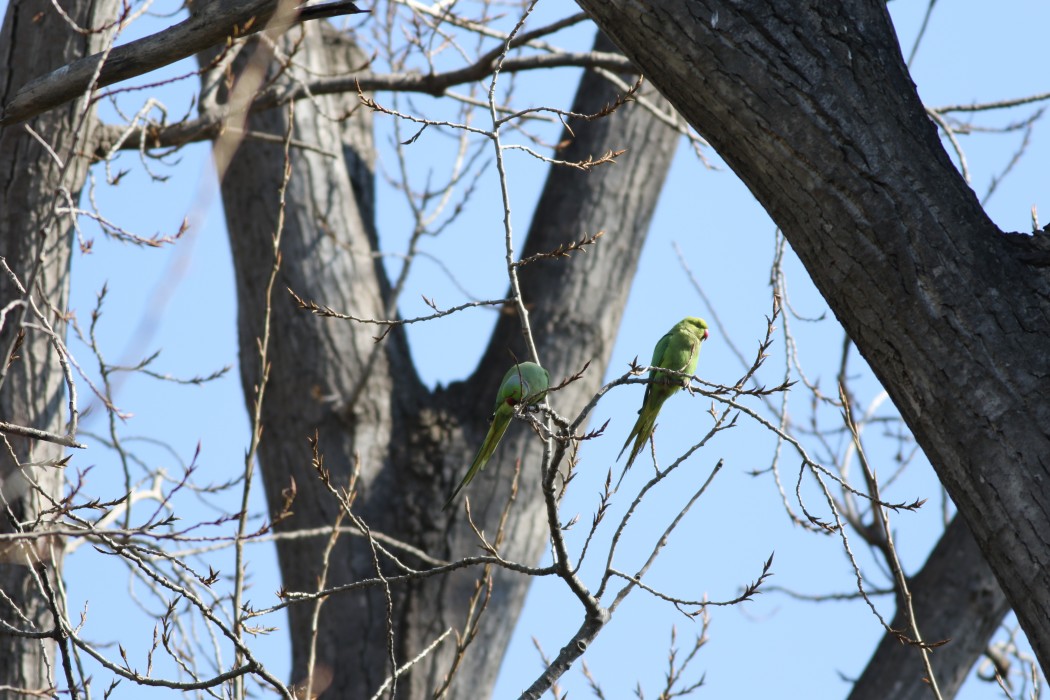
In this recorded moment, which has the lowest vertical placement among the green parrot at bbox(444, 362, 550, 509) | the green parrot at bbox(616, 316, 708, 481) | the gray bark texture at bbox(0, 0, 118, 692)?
the green parrot at bbox(444, 362, 550, 509)

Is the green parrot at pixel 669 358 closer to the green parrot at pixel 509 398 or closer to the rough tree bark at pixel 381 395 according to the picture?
the green parrot at pixel 509 398

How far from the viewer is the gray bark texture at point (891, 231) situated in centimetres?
183

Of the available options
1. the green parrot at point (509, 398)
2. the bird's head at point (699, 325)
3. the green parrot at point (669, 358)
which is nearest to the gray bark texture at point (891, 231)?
the green parrot at point (509, 398)

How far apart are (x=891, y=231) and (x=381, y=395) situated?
9.23 ft

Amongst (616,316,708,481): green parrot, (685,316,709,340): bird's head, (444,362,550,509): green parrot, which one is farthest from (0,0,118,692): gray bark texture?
(685,316,709,340): bird's head

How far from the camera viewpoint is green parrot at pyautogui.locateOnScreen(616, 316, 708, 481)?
9.30ft

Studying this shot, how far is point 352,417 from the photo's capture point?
4.25 meters

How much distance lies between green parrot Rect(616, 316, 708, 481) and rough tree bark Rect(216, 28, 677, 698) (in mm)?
1155

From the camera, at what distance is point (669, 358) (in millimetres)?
3158

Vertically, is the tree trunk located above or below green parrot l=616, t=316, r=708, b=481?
below

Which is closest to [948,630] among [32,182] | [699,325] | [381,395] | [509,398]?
[699,325]

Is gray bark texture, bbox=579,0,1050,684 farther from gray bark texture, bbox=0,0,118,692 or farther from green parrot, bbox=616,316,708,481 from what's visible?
gray bark texture, bbox=0,0,118,692

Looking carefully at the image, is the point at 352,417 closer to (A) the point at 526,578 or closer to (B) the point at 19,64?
(A) the point at 526,578

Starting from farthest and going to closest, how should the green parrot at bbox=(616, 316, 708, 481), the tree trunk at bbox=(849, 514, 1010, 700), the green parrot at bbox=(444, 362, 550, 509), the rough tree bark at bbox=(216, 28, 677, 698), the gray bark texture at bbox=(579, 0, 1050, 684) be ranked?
the rough tree bark at bbox=(216, 28, 677, 698)
the tree trunk at bbox=(849, 514, 1010, 700)
the green parrot at bbox=(616, 316, 708, 481)
the green parrot at bbox=(444, 362, 550, 509)
the gray bark texture at bbox=(579, 0, 1050, 684)
